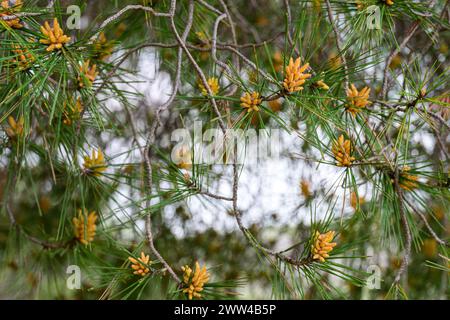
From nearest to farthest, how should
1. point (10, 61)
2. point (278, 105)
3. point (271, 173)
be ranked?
1. point (10, 61)
2. point (278, 105)
3. point (271, 173)

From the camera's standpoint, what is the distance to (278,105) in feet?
4.33

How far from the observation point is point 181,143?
114 cm

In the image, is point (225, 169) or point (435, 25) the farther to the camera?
point (225, 169)

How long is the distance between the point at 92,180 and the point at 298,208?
0.61m

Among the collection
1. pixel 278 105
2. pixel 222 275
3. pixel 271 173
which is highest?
pixel 278 105

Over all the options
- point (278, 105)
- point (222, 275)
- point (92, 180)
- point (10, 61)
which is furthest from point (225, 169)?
point (10, 61)

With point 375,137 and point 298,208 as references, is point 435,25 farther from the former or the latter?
point 298,208

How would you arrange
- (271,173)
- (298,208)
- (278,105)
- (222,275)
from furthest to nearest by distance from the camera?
(222,275) → (271,173) → (298,208) → (278,105)

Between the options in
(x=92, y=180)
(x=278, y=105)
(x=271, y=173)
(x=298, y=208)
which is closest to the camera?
(x=92, y=180)

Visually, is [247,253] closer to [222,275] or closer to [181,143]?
[222,275]

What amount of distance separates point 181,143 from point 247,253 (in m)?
0.68

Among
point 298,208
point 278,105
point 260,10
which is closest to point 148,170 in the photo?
point 278,105

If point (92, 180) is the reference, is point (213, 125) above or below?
above

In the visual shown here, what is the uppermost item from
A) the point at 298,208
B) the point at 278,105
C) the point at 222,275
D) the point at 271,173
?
the point at 278,105
